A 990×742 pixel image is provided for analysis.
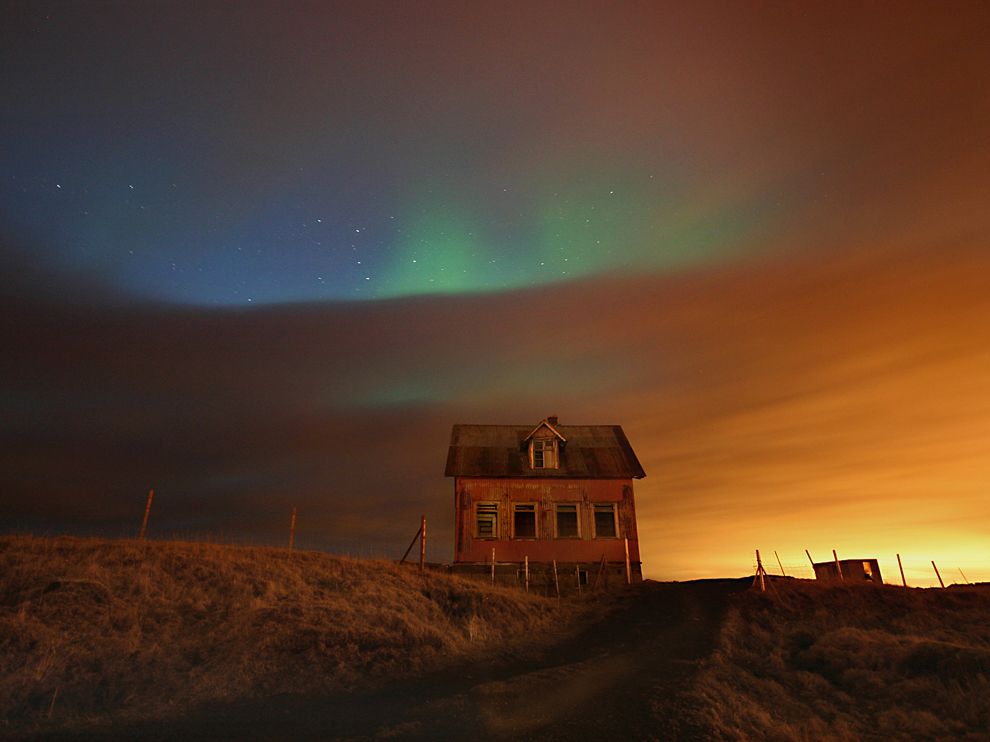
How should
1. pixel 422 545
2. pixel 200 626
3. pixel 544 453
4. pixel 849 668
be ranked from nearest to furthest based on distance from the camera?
pixel 200 626 < pixel 849 668 < pixel 422 545 < pixel 544 453

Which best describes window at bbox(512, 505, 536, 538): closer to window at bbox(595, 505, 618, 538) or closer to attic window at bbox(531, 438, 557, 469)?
attic window at bbox(531, 438, 557, 469)

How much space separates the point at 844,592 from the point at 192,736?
2271 cm

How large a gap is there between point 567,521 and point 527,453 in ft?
15.4

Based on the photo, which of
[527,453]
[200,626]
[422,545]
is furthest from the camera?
[527,453]

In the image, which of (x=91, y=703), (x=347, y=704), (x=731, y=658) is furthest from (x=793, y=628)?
(x=91, y=703)

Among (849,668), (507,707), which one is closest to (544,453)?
(849,668)

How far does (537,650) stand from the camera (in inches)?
717

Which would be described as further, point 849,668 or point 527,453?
point 527,453

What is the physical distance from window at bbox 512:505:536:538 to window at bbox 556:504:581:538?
4.55 feet

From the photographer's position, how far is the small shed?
31047 mm

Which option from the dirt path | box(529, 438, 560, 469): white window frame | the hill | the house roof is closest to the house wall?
the house roof

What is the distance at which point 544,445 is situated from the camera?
3494cm

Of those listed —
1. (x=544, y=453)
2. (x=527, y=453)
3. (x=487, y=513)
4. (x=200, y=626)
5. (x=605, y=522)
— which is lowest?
(x=200, y=626)

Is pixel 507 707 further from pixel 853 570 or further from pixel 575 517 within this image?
pixel 853 570
